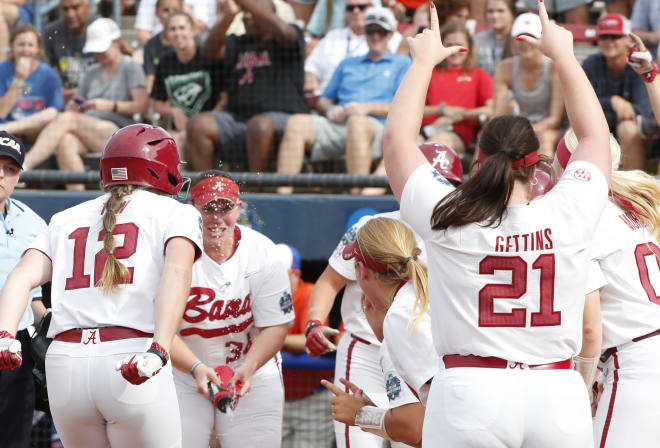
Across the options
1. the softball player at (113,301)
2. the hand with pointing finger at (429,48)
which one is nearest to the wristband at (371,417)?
the softball player at (113,301)

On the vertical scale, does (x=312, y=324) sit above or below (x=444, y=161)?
below

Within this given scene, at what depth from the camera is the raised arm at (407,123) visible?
2502mm

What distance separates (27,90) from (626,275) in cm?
565

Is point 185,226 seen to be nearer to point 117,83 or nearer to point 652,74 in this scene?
point 652,74

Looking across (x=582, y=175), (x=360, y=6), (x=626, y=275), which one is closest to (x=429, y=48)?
(x=582, y=175)

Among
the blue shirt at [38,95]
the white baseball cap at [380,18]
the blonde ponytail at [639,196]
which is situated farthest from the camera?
the blue shirt at [38,95]

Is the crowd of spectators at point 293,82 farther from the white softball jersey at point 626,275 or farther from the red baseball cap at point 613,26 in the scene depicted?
the white softball jersey at point 626,275

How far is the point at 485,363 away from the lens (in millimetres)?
2434

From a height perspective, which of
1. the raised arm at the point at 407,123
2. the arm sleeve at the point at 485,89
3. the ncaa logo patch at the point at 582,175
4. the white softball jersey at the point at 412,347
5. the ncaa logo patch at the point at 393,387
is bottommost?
the ncaa logo patch at the point at 393,387

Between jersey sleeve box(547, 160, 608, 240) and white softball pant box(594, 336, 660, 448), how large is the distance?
41.2 inches

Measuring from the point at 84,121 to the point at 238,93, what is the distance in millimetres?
1274

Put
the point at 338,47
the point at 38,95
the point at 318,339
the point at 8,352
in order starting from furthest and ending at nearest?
the point at 338,47 < the point at 38,95 < the point at 318,339 < the point at 8,352

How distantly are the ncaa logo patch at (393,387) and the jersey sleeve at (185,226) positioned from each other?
0.91m

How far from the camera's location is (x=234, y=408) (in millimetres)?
4086
